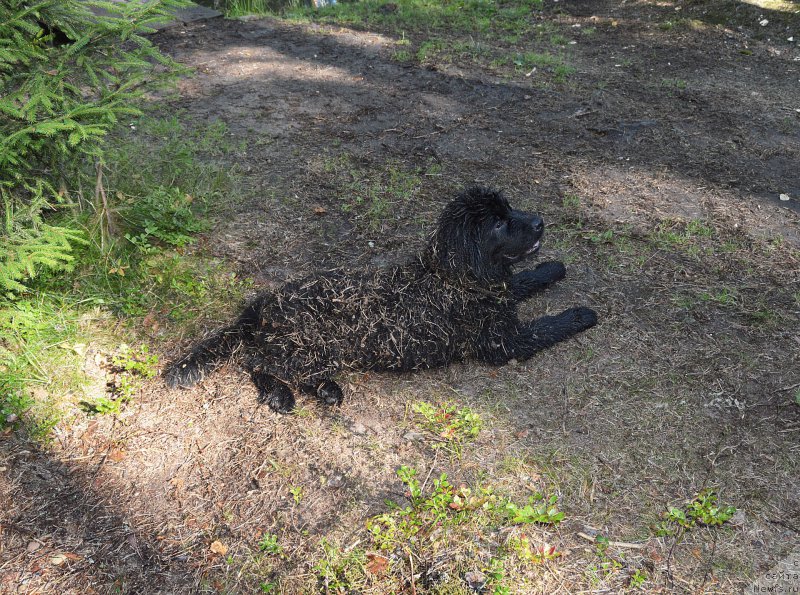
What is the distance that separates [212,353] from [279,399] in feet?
1.97

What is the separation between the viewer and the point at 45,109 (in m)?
3.89

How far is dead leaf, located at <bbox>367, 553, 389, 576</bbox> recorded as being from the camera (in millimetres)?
2896

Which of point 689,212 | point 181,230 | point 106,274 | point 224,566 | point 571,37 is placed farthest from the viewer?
point 571,37

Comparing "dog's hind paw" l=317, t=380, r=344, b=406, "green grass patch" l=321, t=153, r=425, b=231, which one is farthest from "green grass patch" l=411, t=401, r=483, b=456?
"green grass patch" l=321, t=153, r=425, b=231

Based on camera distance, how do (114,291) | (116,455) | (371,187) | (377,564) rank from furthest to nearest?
1. (371,187)
2. (114,291)
3. (116,455)
4. (377,564)

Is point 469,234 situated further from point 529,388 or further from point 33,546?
point 33,546

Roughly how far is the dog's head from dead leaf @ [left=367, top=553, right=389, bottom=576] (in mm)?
1809

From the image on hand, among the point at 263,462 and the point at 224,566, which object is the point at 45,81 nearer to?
the point at 263,462

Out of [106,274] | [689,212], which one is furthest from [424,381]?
[689,212]

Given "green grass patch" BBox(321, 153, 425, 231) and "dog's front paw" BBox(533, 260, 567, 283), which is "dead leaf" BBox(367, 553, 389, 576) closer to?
"dog's front paw" BBox(533, 260, 567, 283)

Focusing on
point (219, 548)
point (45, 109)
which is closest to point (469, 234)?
point (219, 548)

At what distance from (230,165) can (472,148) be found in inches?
108

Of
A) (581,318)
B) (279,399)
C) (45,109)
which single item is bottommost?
(279,399)

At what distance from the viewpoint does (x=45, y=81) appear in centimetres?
389
